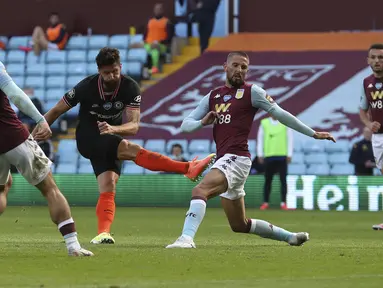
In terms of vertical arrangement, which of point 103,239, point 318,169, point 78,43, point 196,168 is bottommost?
point 318,169

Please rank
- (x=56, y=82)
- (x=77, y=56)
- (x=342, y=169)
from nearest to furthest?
(x=342, y=169), (x=56, y=82), (x=77, y=56)

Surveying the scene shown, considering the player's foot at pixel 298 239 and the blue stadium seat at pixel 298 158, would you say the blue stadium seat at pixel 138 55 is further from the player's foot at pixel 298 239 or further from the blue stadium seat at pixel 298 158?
the player's foot at pixel 298 239

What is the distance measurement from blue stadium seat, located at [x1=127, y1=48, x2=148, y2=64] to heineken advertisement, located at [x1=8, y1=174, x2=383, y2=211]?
6968 mm

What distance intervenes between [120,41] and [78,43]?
1337mm

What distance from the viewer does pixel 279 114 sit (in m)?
12.2

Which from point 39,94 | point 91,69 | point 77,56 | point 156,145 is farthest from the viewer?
point 77,56

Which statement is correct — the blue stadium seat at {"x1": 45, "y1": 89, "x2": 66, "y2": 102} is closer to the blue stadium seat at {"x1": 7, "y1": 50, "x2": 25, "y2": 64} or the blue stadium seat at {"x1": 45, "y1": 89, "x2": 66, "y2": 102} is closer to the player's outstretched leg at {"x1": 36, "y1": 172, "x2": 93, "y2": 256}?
the blue stadium seat at {"x1": 7, "y1": 50, "x2": 25, "y2": 64}

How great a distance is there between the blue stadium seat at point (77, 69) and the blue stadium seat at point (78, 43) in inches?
38.7

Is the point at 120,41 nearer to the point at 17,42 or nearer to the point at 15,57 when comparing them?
the point at 15,57

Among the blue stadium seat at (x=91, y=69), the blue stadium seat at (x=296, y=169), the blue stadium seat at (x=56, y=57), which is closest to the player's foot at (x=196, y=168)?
the blue stadium seat at (x=296, y=169)

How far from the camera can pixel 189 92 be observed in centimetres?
3070

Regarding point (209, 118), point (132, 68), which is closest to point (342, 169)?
point (132, 68)

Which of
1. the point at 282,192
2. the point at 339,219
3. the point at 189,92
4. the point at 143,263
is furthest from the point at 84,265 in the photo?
the point at 189,92

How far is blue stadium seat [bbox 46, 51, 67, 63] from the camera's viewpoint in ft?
106
